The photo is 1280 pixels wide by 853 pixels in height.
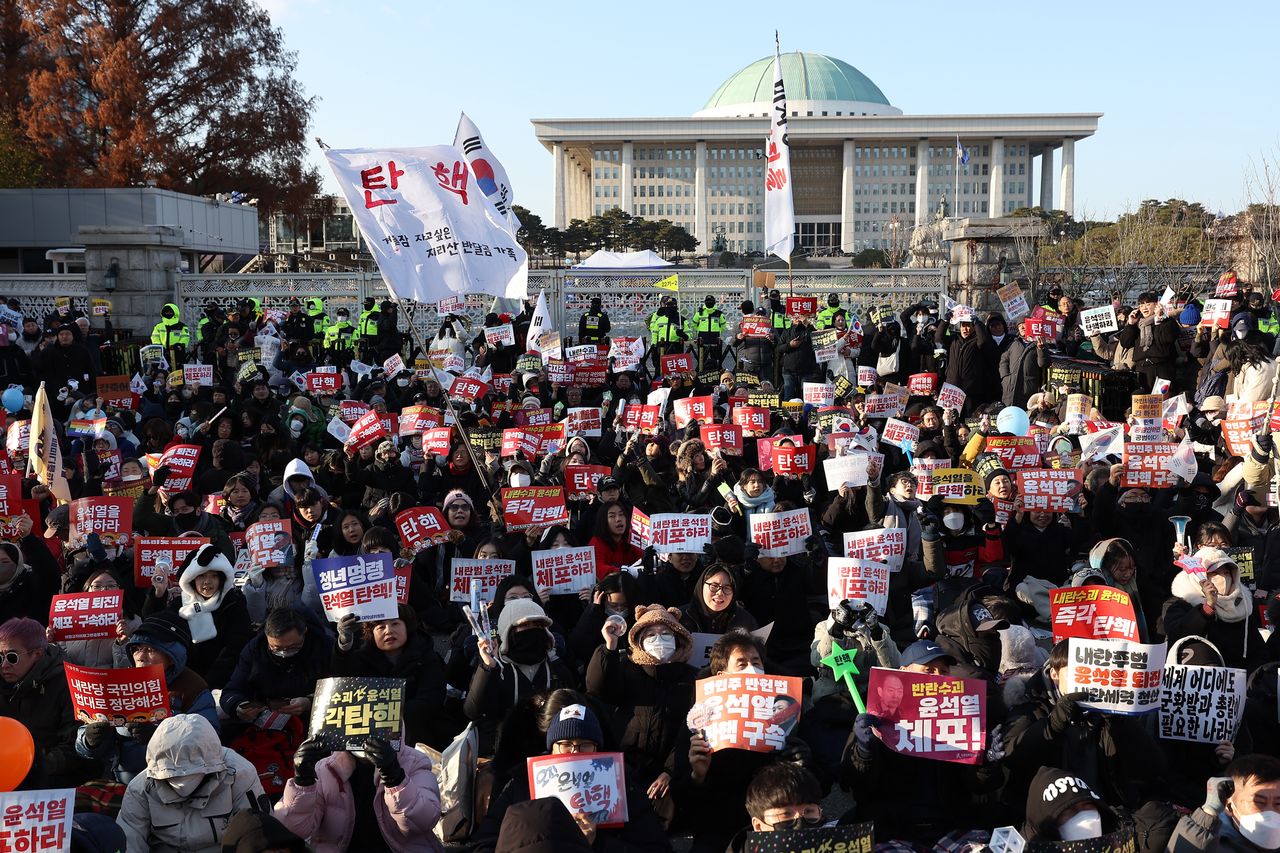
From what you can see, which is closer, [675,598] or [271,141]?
[675,598]

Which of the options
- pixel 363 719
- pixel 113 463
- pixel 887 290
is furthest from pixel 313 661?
pixel 887 290

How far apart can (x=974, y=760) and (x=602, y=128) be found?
103420 mm

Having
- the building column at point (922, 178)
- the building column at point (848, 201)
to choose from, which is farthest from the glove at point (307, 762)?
the building column at point (922, 178)

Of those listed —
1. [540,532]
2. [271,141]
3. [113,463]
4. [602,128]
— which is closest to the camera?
[540,532]

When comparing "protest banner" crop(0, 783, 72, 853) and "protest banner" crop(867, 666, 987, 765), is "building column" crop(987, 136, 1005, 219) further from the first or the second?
"protest banner" crop(0, 783, 72, 853)

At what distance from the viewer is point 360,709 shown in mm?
4484

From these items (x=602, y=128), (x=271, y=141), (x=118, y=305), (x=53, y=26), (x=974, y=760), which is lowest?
(x=974, y=760)

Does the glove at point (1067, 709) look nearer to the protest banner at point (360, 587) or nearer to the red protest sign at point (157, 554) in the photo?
the protest banner at point (360, 587)

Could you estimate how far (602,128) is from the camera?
104250 millimetres

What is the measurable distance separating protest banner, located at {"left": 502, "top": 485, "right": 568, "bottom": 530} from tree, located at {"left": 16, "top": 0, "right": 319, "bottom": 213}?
29.9 meters

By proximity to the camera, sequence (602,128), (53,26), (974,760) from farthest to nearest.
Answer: (602,128) < (53,26) < (974,760)

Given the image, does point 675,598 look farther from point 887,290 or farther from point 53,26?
point 53,26

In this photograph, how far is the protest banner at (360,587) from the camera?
5.58m

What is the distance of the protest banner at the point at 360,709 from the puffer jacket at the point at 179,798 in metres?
0.36
